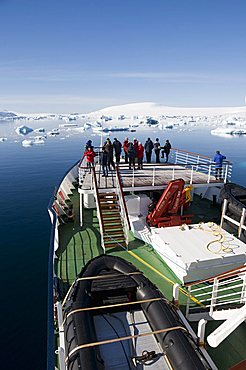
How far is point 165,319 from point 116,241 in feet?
16.6

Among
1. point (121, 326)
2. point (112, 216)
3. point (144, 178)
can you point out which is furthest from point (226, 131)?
point (121, 326)

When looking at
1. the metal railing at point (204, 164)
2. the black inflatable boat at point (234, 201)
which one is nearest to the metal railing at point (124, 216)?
the metal railing at point (204, 164)

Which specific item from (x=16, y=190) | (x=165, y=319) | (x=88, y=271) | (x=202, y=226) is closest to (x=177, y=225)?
(x=202, y=226)

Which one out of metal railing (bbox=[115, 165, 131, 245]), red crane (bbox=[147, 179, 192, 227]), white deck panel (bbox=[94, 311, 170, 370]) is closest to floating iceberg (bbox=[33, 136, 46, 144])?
metal railing (bbox=[115, 165, 131, 245])

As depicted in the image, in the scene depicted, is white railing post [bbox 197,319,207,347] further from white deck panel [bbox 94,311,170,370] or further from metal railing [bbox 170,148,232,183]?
metal railing [bbox 170,148,232,183]

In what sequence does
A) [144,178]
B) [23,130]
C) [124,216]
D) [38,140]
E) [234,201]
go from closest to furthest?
[124,216] → [234,201] → [144,178] → [38,140] → [23,130]

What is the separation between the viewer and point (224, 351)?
6281 mm

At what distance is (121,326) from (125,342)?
0.40 m

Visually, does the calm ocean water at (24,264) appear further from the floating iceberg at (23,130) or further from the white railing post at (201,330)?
the floating iceberg at (23,130)

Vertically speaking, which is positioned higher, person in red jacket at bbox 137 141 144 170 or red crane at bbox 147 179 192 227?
person in red jacket at bbox 137 141 144 170

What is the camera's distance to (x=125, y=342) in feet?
19.2

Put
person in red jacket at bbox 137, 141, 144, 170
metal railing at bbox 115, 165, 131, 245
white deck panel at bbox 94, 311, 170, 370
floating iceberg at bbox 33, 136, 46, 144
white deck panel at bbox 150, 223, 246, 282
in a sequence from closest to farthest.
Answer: white deck panel at bbox 94, 311, 170, 370 → white deck panel at bbox 150, 223, 246, 282 → metal railing at bbox 115, 165, 131, 245 → person in red jacket at bbox 137, 141, 144, 170 → floating iceberg at bbox 33, 136, 46, 144

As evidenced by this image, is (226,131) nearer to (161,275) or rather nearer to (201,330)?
(161,275)

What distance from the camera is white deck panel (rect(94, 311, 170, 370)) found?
530 cm
